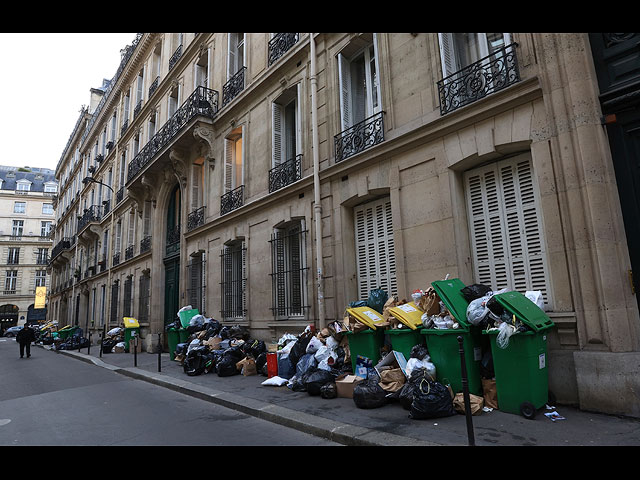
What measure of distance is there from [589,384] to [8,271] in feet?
226

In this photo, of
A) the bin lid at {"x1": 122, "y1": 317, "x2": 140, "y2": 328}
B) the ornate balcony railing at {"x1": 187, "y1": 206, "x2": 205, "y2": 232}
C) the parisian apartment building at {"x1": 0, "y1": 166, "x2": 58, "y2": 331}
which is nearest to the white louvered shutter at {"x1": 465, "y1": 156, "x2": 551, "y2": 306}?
the ornate balcony railing at {"x1": 187, "y1": 206, "x2": 205, "y2": 232}

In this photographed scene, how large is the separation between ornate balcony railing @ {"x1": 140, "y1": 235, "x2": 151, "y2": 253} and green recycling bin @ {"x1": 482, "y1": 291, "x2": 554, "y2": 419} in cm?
1730

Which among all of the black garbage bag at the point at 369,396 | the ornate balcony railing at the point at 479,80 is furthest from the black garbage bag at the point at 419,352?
the ornate balcony railing at the point at 479,80

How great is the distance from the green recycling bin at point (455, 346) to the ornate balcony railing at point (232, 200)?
8073 mm

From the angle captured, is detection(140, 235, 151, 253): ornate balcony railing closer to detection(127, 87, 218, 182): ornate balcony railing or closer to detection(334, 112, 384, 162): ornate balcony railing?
detection(127, 87, 218, 182): ornate balcony railing

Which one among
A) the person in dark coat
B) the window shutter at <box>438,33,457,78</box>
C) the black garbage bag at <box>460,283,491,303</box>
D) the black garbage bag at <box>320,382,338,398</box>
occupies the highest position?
the window shutter at <box>438,33,457,78</box>

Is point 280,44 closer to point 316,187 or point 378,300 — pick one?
point 316,187

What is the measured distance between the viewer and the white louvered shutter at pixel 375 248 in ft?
26.9

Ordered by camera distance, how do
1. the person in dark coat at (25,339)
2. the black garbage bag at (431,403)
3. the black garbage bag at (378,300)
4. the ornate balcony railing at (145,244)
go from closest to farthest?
the black garbage bag at (431,403)
the black garbage bag at (378,300)
the person in dark coat at (25,339)
the ornate balcony railing at (145,244)

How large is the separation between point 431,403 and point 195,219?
11.8 m

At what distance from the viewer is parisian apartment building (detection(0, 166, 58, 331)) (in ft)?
181

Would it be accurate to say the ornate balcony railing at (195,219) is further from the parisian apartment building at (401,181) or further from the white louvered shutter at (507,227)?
the white louvered shutter at (507,227)
